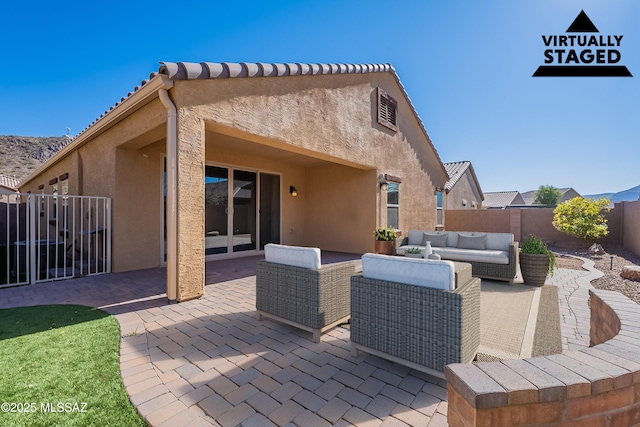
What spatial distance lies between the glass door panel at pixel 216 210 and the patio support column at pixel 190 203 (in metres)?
3.32

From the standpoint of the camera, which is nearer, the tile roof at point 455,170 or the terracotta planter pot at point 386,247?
the terracotta planter pot at point 386,247

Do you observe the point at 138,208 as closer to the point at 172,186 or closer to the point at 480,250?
the point at 172,186

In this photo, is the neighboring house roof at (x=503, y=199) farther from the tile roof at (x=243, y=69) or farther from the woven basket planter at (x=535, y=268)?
the tile roof at (x=243, y=69)

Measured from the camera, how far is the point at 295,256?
3.09 m

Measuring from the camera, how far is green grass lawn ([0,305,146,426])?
1.74 metres

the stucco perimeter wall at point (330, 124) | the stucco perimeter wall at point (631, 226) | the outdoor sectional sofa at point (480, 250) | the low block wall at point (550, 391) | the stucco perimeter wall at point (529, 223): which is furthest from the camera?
the stucco perimeter wall at point (529, 223)

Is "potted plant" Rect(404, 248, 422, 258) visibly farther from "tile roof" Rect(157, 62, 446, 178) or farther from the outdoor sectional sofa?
"tile roof" Rect(157, 62, 446, 178)

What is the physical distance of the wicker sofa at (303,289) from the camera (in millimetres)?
2854

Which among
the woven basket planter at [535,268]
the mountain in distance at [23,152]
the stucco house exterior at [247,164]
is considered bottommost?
the woven basket planter at [535,268]

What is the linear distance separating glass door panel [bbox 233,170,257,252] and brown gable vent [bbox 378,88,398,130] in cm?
471

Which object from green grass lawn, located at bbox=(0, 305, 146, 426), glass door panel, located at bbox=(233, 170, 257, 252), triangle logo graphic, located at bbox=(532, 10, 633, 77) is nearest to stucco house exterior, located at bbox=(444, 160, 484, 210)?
triangle logo graphic, located at bbox=(532, 10, 633, 77)

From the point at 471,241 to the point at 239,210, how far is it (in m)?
6.46

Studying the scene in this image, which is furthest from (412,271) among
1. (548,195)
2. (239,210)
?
(548,195)

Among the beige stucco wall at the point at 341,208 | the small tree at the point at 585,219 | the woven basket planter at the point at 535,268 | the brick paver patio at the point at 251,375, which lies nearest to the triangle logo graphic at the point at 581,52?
the woven basket planter at the point at 535,268
